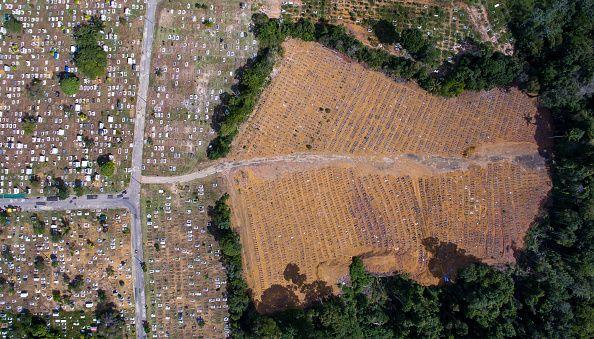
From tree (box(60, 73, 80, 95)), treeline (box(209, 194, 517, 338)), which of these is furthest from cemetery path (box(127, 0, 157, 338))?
treeline (box(209, 194, 517, 338))

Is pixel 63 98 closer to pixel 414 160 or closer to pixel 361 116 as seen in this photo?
pixel 361 116

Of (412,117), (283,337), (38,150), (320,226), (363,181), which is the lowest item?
(283,337)

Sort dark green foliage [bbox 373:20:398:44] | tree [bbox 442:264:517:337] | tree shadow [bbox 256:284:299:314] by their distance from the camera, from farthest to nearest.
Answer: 1. tree shadow [bbox 256:284:299:314]
2. dark green foliage [bbox 373:20:398:44]
3. tree [bbox 442:264:517:337]

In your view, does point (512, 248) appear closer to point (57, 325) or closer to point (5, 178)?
point (57, 325)

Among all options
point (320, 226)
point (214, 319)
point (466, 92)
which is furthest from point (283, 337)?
point (466, 92)

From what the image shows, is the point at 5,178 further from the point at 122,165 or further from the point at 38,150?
the point at 122,165

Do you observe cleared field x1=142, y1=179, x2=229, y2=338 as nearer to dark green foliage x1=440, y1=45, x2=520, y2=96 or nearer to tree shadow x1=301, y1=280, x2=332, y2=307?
tree shadow x1=301, y1=280, x2=332, y2=307

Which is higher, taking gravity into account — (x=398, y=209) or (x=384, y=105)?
(x=384, y=105)
